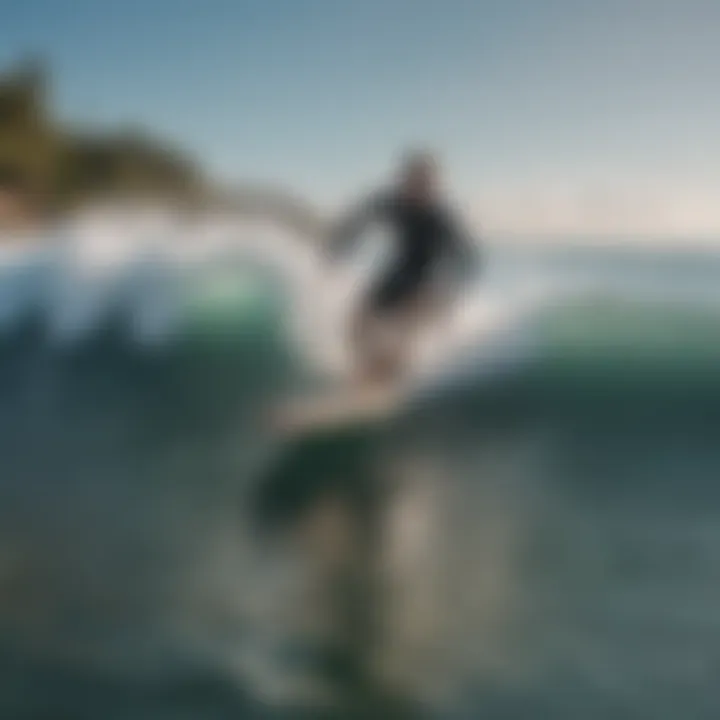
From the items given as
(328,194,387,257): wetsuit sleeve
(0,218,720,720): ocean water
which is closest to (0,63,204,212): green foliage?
(0,218,720,720): ocean water

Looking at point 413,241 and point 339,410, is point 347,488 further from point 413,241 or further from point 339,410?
point 413,241

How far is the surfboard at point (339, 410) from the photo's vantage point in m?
2.03

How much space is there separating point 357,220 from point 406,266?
0.12 metres

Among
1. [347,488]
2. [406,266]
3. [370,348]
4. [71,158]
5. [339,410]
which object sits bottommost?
[347,488]

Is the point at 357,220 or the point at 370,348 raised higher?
the point at 357,220

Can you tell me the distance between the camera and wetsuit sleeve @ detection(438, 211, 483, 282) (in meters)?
1.96

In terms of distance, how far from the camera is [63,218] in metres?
2.12

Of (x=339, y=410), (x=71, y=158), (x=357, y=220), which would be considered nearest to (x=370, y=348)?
(x=339, y=410)

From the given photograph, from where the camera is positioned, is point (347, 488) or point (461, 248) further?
point (347, 488)

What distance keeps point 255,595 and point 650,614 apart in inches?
25.8

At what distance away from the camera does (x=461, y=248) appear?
1.97m

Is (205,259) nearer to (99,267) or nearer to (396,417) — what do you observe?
(99,267)

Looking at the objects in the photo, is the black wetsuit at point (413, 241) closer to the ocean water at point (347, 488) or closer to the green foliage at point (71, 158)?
the ocean water at point (347, 488)

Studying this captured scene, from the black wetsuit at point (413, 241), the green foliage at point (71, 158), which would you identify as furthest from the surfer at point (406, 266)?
the green foliage at point (71, 158)
